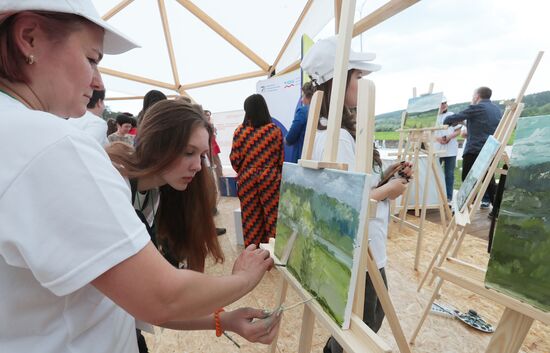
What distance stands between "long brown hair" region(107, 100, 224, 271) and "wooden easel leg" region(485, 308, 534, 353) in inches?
35.3

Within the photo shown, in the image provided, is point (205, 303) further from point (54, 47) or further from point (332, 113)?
point (332, 113)

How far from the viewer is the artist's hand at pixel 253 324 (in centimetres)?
77

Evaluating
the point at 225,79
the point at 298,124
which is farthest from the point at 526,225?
the point at 225,79

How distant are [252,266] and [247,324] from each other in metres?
0.21

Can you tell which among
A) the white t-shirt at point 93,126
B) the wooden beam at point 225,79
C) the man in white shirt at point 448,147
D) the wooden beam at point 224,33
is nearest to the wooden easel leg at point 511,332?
the white t-shirt at point 93,126

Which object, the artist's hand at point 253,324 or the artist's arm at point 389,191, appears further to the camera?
the artist's arm at point 389,191

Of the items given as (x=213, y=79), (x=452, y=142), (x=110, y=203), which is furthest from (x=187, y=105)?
(x=213, y=79)

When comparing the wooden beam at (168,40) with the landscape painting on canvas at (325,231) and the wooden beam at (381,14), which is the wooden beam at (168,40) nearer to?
the wooden beam at (381,14)

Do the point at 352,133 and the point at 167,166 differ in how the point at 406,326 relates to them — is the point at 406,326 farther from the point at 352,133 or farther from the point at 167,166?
the point at 167,166

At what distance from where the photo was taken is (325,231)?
0.70 m

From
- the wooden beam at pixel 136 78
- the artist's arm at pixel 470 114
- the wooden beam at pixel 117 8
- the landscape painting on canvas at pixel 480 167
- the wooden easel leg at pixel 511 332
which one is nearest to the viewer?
Result: the wooden easel leg at pixel 511 332

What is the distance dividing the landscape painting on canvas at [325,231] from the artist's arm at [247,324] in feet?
0.45

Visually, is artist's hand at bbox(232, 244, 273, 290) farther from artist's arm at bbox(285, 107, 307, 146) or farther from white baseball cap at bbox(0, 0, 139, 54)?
artist's arm at bbox(285, 107, 307, 146)

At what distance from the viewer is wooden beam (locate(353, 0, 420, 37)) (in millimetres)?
1832
